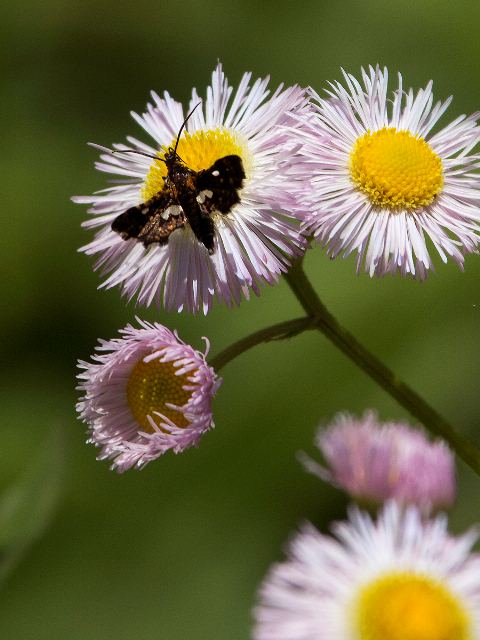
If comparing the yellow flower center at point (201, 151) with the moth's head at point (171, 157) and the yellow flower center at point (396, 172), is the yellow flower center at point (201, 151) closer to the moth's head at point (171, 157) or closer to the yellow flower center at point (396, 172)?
the moth's head at point (171, 157)

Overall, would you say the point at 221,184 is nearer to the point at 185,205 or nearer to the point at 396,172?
the point at 185,205

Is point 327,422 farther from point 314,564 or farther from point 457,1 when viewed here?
point 314,564

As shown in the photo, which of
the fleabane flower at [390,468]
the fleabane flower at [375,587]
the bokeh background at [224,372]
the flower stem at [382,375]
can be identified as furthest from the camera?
the bokeh background at [224,372]

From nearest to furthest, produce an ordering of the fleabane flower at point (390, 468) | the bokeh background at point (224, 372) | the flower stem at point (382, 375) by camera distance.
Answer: the flower stem at point (382, 375), the fleabane flower at point (390, 468), the bokeh background at point (224, 372)

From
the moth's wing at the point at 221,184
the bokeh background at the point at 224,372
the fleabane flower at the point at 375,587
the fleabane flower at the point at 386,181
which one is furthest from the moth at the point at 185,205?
the bokeh background at the point at 224,372

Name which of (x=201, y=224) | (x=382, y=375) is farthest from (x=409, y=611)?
(x=201, y=224)

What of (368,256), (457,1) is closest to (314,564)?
(368,256)
